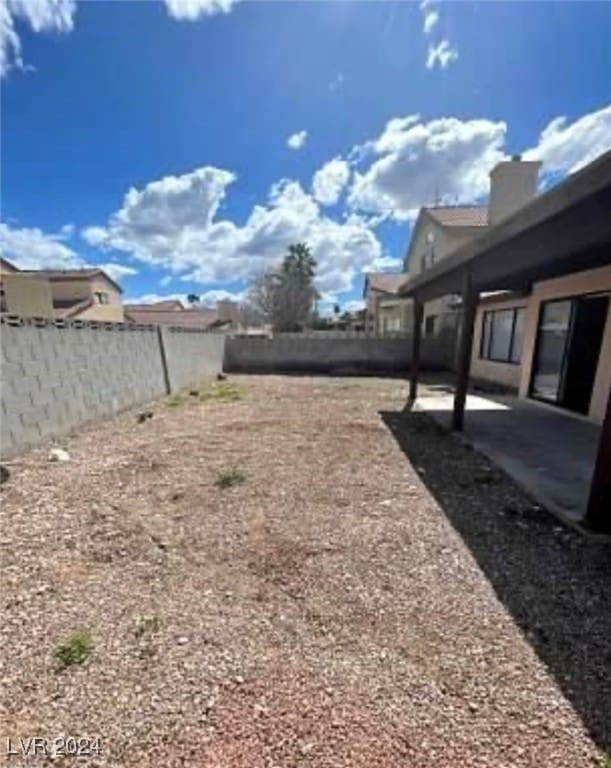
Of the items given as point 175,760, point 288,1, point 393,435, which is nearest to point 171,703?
point 175,760

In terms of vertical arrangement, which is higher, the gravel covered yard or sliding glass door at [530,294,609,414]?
sliding glass door at [530,294,609,414]

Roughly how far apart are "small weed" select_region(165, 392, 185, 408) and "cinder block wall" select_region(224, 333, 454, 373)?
6388mm

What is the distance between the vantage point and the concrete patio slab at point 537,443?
167 inches

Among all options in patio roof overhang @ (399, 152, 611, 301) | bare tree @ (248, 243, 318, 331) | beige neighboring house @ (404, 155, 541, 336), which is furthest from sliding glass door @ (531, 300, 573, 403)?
bare tree @ (248, 243, 318, 331)

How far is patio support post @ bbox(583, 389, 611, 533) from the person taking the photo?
10.6 feet

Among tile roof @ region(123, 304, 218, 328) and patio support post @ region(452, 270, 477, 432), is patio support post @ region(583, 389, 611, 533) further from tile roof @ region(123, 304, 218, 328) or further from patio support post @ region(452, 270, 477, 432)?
tile roof @ region(123, 304, 218, 328)

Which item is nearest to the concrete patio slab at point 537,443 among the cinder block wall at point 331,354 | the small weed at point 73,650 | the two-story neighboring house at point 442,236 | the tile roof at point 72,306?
the small weed at point 73,650

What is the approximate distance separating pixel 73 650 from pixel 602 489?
3.62 metres

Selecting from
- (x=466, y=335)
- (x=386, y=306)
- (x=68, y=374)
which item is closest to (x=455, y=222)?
(x=386, y=306)

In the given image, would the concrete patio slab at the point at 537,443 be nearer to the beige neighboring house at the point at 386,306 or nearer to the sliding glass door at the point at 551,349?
the sliding glass door at the point at 551,349

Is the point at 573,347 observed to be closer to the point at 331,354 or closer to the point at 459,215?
the point at 331,354

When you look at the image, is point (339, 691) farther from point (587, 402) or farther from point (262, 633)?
point (587, 402)

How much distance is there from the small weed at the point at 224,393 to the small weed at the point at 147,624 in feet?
25.2

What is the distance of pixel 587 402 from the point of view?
7.53 metres
